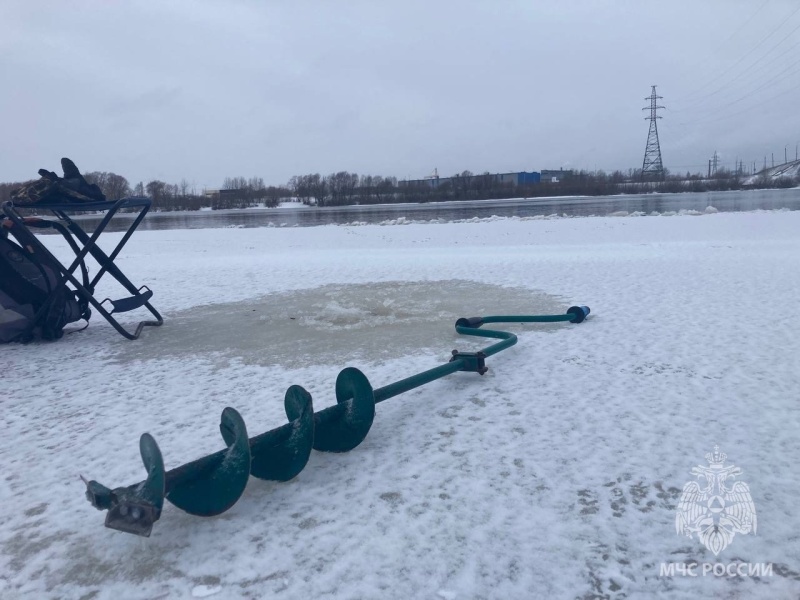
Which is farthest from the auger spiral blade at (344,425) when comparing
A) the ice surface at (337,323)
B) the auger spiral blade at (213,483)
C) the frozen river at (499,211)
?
the frozen river at (499,211)

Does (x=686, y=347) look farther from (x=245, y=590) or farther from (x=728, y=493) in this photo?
(x=245, y=590)

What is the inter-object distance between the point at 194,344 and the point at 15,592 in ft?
14.3

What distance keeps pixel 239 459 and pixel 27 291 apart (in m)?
5.08

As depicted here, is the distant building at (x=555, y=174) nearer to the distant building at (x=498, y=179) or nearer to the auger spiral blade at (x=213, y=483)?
the distant building at (x=498, y=179)

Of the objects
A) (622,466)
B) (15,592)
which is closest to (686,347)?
(622,466)

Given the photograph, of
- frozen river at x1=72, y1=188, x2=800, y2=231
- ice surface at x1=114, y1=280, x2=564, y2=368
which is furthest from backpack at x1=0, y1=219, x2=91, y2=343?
frozen river at x1=72, y1=188, x2=800, y2=231

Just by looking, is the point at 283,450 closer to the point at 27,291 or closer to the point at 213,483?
the point at 213,483

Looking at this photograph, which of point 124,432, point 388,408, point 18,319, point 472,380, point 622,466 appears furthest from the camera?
point 18,319

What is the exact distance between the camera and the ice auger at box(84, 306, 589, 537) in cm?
284

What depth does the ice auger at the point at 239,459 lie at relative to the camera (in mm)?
2842

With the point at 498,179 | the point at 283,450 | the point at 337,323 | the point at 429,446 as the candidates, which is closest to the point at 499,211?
the point at 337,323

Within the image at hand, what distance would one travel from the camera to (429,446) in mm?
3971

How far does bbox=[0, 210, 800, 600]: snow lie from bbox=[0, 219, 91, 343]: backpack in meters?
0.28

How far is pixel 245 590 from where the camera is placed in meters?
2.60
